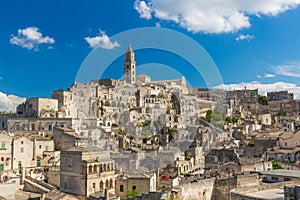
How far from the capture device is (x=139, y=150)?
3662 centimetres

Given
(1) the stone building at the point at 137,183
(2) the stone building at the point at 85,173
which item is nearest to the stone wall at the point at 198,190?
(1) the stone building at the point at 137,183

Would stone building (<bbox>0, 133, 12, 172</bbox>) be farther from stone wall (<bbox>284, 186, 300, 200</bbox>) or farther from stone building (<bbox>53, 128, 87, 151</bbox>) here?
stone wall (<bbox>284, 186, 300, 200</bbox>)

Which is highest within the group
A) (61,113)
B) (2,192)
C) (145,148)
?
(61,113)

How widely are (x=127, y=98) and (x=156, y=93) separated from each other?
8125mm

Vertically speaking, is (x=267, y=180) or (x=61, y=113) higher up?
(x=61, y=113)

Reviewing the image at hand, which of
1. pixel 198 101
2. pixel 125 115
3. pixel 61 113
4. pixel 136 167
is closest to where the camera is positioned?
pixel 136 167

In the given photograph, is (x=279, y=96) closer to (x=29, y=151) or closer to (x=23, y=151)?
(x=29, y=151)

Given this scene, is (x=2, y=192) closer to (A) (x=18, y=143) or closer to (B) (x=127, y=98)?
(A) (x=18, y=143)

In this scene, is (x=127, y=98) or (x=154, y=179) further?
(x=127, y=98)

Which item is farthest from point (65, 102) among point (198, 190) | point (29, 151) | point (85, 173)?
point (198, 190)

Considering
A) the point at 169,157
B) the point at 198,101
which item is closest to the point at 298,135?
the point at 169,157

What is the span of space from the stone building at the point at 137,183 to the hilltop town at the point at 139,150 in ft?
0.25

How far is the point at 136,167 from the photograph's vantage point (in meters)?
33.8

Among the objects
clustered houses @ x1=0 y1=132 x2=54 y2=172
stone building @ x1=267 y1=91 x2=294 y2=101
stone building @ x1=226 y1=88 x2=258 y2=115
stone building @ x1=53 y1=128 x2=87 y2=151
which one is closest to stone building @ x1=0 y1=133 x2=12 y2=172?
clustered houses @ x1=0 y1=132 x2=54 y2=172
